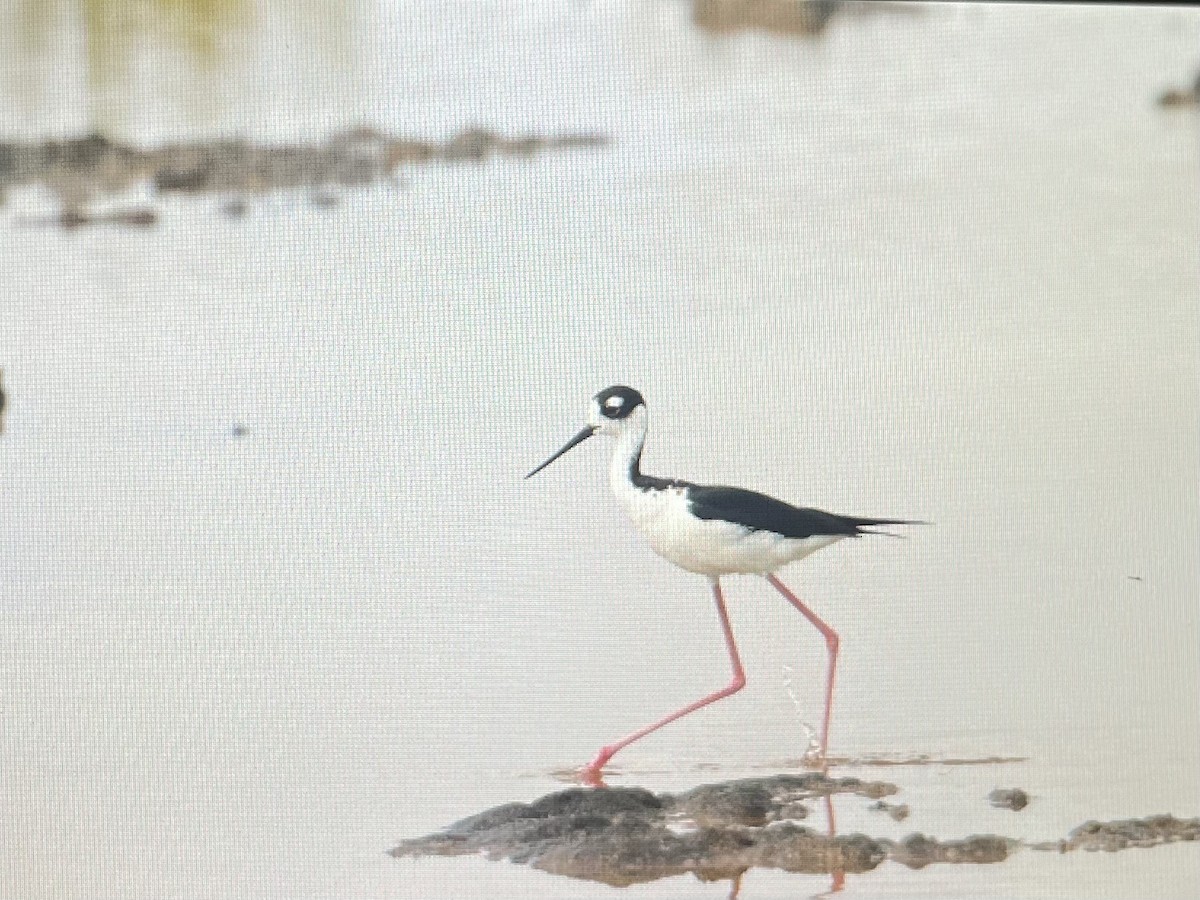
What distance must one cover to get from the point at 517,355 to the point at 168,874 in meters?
0.82

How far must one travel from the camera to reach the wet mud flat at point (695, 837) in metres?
2.24

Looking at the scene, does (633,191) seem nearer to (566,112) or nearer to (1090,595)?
(566,112)

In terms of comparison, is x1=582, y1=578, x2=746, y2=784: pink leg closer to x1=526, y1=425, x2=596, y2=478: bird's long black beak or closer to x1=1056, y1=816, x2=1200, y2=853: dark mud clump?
x1=526, y1=425, x2=596, y2=478: bird's long black beak

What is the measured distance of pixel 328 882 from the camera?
7.45ft

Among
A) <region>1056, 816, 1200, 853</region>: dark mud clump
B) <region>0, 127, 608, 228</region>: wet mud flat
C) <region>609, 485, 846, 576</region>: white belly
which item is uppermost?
<region>0, 127, 608, 228</region>: wet mud flat

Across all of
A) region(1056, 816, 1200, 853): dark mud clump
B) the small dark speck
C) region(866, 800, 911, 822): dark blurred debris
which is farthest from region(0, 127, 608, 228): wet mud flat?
region(1056, 816, 1200, 853): dark mud clump

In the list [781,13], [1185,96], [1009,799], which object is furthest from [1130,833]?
[781,13]

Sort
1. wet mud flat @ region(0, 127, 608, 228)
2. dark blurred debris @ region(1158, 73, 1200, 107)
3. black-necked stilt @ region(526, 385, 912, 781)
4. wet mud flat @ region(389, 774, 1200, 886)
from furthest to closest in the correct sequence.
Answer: dark blurred debris @ region(1158, 73, 1200, 107) → wet mud flat @ region(0, 127, 608, 228) → black-necked stilt @ region(526, 385, 912, 781) → wet mud flat @ region(389, 774, 1200, 886)

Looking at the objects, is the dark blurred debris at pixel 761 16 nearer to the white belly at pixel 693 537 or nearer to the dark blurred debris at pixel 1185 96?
the dark blurred debris at pixel 1185 96

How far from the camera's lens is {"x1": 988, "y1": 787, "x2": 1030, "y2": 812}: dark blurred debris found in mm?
2361

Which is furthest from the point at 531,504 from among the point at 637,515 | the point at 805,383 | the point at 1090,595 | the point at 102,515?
the point at 1090,595

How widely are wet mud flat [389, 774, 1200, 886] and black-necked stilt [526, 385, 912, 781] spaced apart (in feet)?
0.26

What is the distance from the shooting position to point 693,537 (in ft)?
7.66

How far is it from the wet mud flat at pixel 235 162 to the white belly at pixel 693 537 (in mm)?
523
